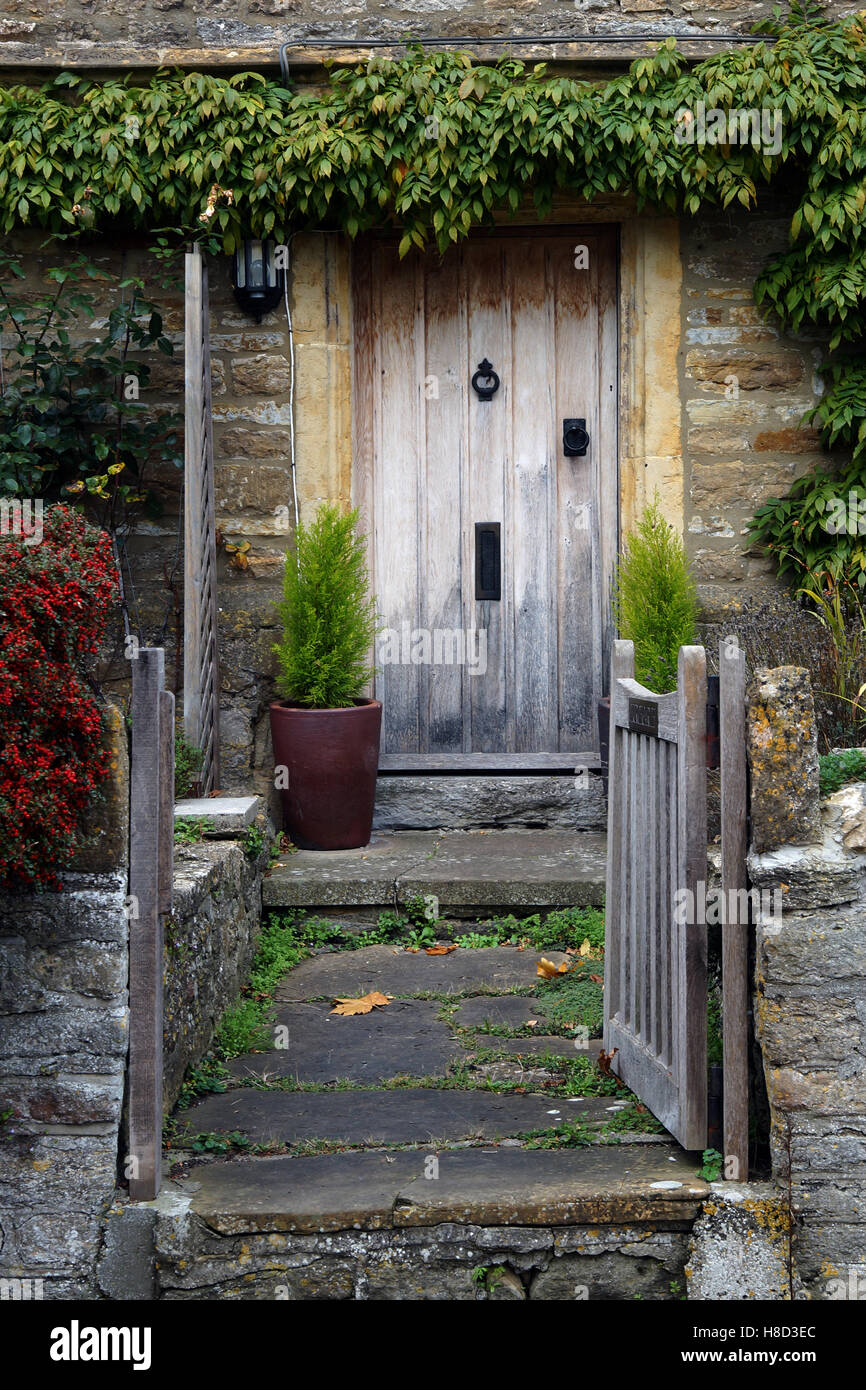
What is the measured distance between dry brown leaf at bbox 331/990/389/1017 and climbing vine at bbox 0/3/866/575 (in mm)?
2677

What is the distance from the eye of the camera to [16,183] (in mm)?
5191

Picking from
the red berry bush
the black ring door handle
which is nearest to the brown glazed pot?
the black ring door handle

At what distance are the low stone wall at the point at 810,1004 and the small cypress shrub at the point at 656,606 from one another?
210 centimetres

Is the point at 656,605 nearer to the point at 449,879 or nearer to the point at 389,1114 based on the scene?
the point at 449,879

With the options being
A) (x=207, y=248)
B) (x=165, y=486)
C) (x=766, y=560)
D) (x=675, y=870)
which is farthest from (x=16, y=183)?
(x=675, y=870)

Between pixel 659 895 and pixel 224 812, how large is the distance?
188 cm

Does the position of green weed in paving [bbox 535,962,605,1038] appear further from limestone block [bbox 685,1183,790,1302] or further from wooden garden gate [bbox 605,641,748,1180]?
limestone block [bbox 685,1183,790,1302]

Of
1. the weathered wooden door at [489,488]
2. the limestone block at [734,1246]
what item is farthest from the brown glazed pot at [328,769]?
the limestone block at [734,1246]

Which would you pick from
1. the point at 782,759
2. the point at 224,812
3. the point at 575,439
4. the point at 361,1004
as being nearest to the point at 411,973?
the point at 361,1004

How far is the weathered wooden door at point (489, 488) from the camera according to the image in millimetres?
5699

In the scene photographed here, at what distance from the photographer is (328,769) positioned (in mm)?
5008

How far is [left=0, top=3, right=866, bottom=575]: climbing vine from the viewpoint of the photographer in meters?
5.09

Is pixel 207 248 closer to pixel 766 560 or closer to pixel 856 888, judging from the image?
pixel 766 560

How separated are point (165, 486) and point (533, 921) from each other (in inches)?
96.1
